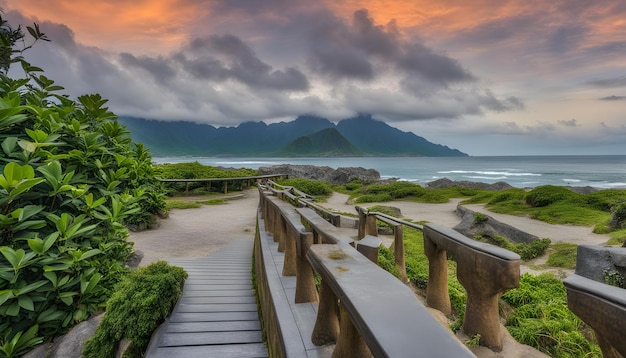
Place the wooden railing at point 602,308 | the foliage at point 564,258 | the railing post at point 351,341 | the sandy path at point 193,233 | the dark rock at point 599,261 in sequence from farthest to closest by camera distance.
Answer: the sandy path at point 193,233 < the foliage at point 564,258 < the dark rock at point 599,261 < the railing post at point 351,341 < the wooden railing at point 602,308

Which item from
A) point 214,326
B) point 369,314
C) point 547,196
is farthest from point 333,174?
point 369,314

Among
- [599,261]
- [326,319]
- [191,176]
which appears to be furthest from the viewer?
[191,176]

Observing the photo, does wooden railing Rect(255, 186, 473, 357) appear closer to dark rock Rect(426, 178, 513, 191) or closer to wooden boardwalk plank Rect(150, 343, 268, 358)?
wooden boardwalk plank Rect(150, 343, 268, 358)

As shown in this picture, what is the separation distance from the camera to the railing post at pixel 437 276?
8.11 ft

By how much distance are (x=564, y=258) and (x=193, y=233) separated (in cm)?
901

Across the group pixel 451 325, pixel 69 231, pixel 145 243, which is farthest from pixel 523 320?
pixel 145 243

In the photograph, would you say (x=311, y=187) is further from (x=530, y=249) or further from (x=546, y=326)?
(x=546, y=326)

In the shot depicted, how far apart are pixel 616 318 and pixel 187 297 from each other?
4413 millimetres

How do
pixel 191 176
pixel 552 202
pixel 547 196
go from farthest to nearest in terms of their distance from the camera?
1. pixel 191 176
2. pixel 547 196
3. pixel 552 202

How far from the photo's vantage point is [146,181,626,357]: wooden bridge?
80 centimetres

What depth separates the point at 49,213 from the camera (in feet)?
10.2

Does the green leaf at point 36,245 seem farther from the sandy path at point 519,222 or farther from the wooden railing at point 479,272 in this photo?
the sandy path at point 519,222

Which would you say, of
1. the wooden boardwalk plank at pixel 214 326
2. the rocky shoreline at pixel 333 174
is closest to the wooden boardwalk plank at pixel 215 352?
the wooden boardwalk plank at pixel 214 326

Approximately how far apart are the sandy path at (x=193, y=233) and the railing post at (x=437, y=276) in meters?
5.33
